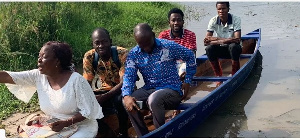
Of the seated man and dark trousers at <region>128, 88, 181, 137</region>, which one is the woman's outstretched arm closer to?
dark trousers at <region>128, 88, 181, 137</region>

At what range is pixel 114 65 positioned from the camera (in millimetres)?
4117

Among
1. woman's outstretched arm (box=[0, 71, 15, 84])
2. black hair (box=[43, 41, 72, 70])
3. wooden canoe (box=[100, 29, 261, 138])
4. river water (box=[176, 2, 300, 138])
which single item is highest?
black hair (box=[43, 41, 72, 70])

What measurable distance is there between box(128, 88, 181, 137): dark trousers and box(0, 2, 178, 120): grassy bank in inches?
92.9

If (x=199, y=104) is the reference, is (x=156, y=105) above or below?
above

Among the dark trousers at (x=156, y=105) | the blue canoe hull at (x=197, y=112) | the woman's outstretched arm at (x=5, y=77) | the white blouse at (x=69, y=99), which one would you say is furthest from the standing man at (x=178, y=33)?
the woman's outstretched arm at (x=5, y=77)

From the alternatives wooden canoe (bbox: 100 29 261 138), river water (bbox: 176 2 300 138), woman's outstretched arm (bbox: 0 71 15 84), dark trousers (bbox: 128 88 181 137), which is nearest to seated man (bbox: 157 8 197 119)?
wooden canoe (bbox: 100 29 261 138)

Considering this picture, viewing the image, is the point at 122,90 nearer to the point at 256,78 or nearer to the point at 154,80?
the point at 154,80

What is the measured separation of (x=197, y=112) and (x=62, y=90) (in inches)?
75.3

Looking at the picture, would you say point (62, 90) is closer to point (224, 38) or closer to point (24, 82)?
point (24, 82)

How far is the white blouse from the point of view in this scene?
9.64 feet

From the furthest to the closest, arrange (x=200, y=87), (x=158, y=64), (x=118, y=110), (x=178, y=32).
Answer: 1. (x=200, y=87)
2. (x=178, y=32)
3. (x=118, y=110)
4. (x=158, y=64)

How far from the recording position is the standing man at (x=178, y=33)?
5.13 m

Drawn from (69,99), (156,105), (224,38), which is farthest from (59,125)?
(224,38)

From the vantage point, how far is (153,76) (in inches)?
153
